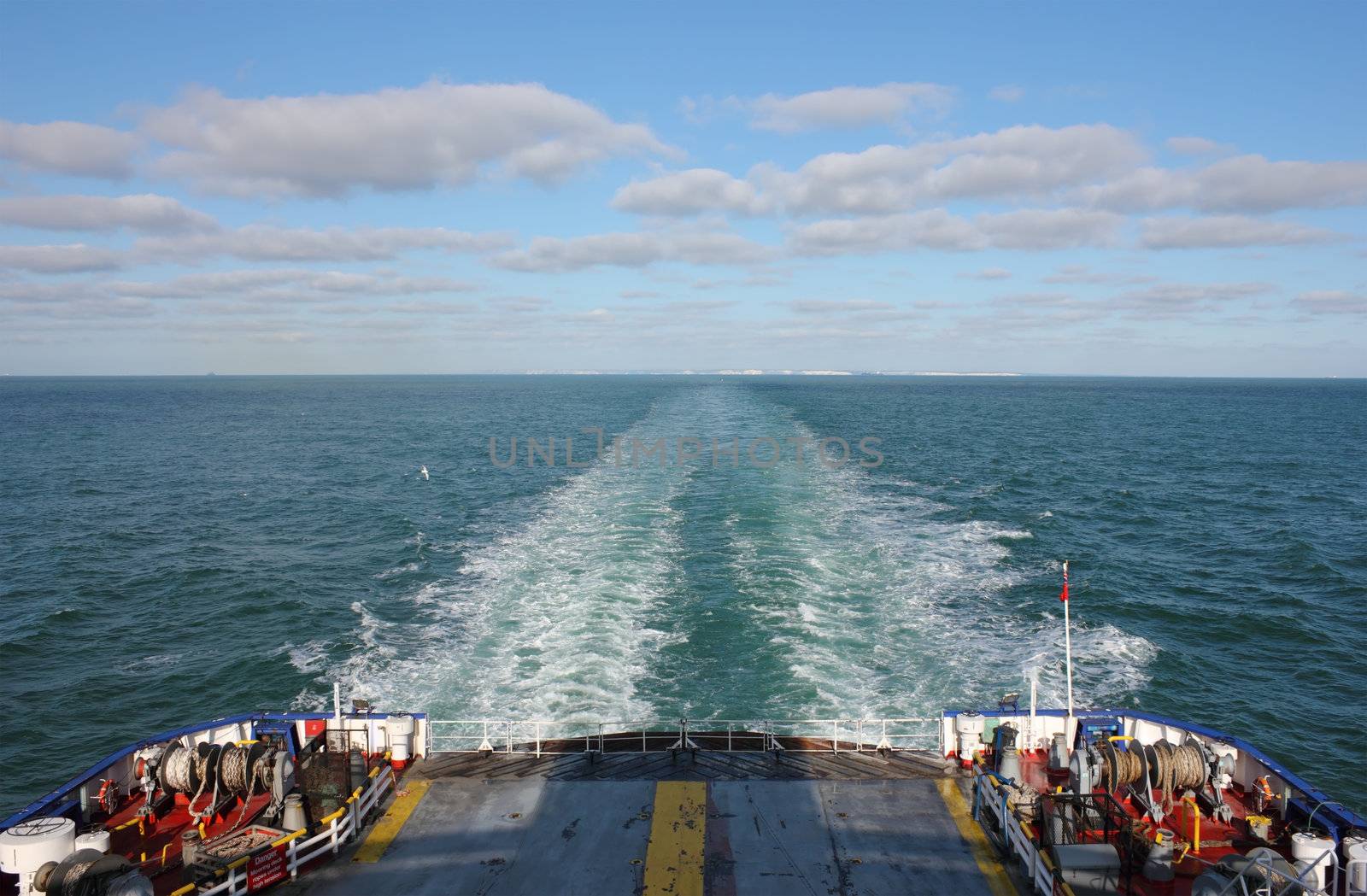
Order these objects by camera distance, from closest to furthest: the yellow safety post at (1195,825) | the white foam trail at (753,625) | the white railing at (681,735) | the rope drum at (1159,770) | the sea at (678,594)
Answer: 1. the yellow safety post at (1195,825)
2. the rope drum at (1159,770)
3. the white railing at (681,735)
4. the white foam trail at (753,625)
5. the sea at (678,594)

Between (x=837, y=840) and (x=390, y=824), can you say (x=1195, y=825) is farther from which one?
(x=390, y=824)

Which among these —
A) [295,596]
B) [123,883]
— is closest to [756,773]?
[123,883]

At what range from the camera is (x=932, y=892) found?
13422mm

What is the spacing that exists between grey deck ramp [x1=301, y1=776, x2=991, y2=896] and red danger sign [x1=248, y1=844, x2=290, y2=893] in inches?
20.3

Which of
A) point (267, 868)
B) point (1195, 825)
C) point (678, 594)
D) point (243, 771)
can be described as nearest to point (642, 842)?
point (267, 868)

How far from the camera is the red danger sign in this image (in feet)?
43.7

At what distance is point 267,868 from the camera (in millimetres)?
13539

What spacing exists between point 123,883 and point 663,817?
29.2 feet

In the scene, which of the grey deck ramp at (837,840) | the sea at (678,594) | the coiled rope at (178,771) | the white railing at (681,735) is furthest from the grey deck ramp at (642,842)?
the sea at (678,594)

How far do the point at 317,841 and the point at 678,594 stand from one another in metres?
22.3

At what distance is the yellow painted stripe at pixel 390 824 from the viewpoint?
14742mm

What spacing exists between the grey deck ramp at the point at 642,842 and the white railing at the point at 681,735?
147 centimetres

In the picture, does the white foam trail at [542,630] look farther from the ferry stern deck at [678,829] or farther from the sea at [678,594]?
the ferry stern deck at [678,829]

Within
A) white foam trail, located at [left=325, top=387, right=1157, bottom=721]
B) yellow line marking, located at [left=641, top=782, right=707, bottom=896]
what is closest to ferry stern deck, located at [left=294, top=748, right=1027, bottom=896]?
yellow line marking, located at [left=641, top=782, right=707, bottom=896]
